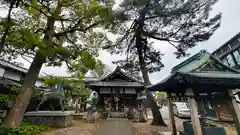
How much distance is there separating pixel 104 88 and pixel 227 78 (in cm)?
1402

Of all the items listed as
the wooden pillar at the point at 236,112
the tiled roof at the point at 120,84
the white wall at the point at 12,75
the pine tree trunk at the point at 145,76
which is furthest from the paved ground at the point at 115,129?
the white wall at the point at 12,75

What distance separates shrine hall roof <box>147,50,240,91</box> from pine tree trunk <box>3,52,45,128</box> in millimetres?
7030

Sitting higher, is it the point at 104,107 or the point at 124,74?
the point at 124,74

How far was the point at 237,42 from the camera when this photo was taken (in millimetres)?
12109

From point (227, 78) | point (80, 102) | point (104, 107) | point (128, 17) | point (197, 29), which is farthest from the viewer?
point (80, 102)

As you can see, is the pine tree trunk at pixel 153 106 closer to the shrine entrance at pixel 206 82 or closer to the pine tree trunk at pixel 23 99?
the shrine entrance at pixel 206 82

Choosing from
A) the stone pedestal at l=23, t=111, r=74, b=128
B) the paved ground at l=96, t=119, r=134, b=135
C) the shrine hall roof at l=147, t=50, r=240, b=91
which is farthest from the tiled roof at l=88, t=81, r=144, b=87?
the shrine hall roof at l=147, t=50, r=240, b=91

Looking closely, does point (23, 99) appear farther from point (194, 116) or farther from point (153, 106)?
point (153, 106)

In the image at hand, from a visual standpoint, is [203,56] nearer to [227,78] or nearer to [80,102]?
[227,78]

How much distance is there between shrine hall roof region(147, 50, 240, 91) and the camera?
4566mm

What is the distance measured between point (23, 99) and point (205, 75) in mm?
8557

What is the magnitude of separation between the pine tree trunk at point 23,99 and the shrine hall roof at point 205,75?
7.03 meters

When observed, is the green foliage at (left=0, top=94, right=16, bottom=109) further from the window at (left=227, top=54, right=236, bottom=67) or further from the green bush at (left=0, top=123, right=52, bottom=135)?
the window at (left=227, top=54, right=236, bottom=67)

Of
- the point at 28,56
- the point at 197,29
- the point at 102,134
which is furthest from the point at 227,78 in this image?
the point at 28,56
